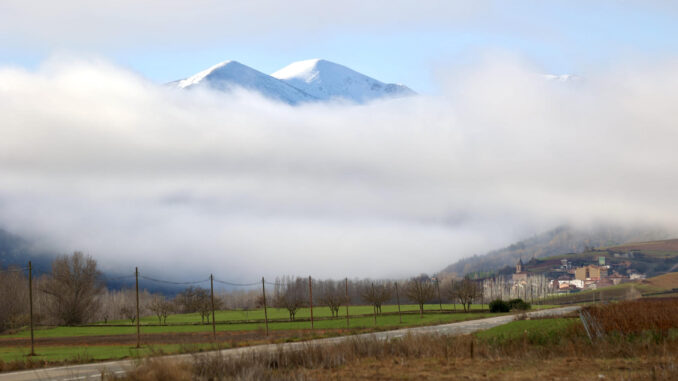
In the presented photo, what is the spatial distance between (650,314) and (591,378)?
853 inches

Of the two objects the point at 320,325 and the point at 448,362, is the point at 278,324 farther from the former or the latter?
the point at 448,362

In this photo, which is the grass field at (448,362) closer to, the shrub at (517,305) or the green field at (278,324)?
the green field at (278,324)

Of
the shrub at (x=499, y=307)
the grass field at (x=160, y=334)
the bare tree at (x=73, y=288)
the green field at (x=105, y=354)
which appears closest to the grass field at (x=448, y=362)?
the grass field at (x=160, y=334)

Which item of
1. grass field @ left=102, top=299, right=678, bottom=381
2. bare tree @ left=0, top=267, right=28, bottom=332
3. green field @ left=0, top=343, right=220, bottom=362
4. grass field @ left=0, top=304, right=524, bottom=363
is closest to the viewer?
grass field @ left=102, top=299, right=678, bottom=381

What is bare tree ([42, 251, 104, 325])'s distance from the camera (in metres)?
142

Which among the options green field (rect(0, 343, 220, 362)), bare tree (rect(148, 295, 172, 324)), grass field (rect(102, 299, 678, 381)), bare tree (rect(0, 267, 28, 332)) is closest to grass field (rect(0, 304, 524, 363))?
green field (rect(0, 343, 220, 362))

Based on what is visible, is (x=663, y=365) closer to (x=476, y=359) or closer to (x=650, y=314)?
(x=476, y=359)

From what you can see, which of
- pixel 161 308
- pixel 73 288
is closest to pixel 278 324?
pixel 161 308

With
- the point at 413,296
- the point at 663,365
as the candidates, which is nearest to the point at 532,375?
the point at 663,365

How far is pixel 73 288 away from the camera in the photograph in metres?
144

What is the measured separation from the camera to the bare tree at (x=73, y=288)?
465ft

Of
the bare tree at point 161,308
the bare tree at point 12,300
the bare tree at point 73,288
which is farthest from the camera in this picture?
the bare tree at point 73,288

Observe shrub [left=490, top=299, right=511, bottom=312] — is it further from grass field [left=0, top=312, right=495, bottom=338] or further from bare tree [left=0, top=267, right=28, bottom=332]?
bare tree [left=0, top=267, right=28, bottom=332]

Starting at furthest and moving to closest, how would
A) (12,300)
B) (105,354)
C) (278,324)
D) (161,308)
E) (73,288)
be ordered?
(73,288) < (161,308) < (12,300) < (278,324) < (105,354)
